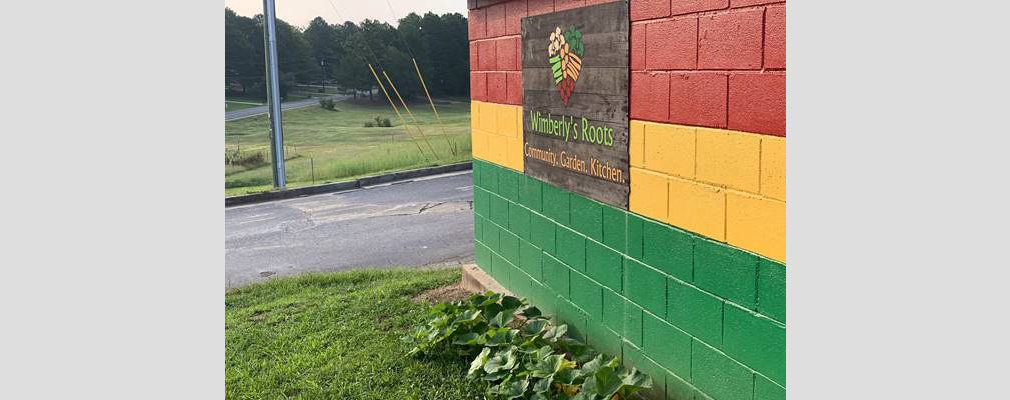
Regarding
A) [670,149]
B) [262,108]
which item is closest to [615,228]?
[670,149]

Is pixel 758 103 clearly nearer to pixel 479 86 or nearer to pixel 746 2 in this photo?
pixel 746 2

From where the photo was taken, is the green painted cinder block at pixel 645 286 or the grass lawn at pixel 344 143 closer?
the green painted cinder block at pixel 645 286

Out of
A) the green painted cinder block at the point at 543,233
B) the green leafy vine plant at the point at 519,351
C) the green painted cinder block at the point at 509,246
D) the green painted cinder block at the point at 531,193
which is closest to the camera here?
the green leafy vine plant at the point at 519,351

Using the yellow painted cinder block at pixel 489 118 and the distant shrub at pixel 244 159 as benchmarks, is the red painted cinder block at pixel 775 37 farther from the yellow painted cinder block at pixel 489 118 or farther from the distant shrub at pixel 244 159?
the distant shrub at pixel 244 159

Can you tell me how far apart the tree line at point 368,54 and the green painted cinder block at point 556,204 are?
23.5 metres

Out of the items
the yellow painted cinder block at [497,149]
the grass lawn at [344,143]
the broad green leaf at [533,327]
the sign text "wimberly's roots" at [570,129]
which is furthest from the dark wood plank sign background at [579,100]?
the grass lawn at [344,143]

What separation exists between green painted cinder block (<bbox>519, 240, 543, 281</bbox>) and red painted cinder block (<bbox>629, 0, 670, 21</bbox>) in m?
2.05

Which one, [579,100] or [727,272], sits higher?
[579,100]

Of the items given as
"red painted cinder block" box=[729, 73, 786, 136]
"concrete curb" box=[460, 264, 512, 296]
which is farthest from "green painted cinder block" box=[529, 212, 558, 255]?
"red painted cinder block" box=[729, 73, 786, 136]

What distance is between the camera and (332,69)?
30.3 meters

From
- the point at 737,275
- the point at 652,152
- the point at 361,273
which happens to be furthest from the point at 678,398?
the point at 361,273

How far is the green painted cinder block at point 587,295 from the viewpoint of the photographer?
209 inches

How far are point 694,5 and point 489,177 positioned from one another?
321 centimetres

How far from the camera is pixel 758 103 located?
3701 millimetres
